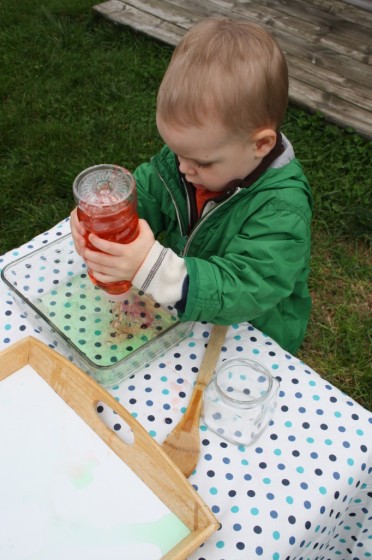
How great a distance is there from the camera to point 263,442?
3.38 ft

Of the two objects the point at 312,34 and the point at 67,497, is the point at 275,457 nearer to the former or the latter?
the point at 67,497

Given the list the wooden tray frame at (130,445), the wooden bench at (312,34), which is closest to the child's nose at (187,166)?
the wooden tray frame at (130,445)

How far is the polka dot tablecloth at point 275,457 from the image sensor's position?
3.08ft

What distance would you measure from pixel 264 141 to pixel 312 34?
2812 millimetres

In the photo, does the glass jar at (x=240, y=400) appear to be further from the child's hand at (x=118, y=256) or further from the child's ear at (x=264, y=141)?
the child's ear at (x=264, y=141)

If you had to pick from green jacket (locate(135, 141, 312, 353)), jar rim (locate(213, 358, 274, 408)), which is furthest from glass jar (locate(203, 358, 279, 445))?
green jacket (locate(135, 141, 312, 353))

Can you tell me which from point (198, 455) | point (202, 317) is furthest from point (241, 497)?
point (202, 317)

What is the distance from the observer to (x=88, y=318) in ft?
3.99

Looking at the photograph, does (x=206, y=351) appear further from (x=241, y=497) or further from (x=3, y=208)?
(x=3, y=208)

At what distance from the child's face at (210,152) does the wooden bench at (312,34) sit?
6.80ft

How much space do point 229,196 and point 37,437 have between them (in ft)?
2.03

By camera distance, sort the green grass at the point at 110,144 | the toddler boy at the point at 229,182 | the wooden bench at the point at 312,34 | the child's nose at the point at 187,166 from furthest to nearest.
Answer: the wooden bench at the point at 312,34 → the green grass at the point at 110,144 → the child's nose at the point at 187,166 → the toddler boy at the point at 229,182

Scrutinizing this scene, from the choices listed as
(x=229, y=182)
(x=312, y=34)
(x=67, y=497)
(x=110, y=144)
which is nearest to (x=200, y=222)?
(x=229, y=182)

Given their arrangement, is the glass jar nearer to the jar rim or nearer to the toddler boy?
the jar rim
